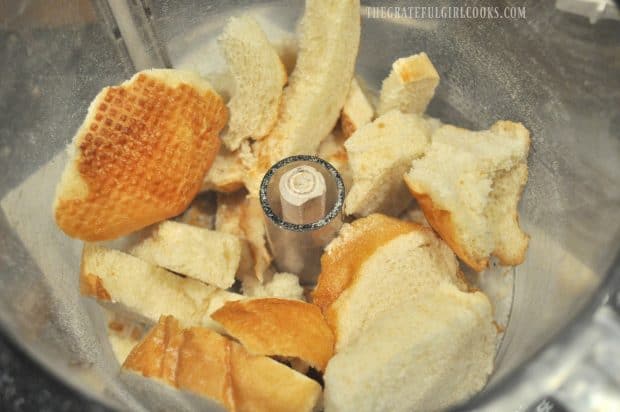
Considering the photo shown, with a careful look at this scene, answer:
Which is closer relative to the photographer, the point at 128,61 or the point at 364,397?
the point at 364,397

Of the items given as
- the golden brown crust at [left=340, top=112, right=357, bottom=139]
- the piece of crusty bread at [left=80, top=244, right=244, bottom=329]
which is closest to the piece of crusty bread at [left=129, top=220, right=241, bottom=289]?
the piece of crusty bread at [left=80, top=244, right=244, bottom=329]

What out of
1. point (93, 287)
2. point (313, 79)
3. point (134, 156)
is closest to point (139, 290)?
point (93, 287)

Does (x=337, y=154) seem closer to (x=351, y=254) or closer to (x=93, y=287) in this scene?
(x=351, y=254)

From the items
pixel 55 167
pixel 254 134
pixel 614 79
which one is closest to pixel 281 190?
pixel 254 134

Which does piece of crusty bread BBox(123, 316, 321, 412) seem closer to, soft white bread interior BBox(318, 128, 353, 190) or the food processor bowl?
the food processor bowl

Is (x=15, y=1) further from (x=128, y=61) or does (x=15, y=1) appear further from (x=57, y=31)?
(x=128, y=61)

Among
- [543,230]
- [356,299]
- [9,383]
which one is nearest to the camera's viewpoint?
[9,383]
